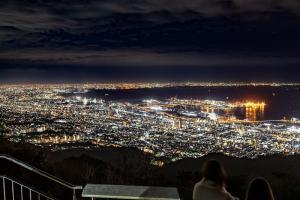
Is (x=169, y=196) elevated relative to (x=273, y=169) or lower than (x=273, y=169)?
elevated

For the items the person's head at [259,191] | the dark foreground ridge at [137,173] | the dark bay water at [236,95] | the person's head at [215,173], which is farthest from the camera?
the dark bay water at [236,95]

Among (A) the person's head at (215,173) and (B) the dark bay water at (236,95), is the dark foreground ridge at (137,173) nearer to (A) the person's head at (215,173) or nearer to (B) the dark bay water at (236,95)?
(A) the person's head at (215,173)

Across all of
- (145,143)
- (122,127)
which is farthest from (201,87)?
(145,143)

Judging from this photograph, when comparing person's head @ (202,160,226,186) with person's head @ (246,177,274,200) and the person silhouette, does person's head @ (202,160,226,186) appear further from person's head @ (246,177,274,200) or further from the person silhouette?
person's head @ (246,177,274,200)

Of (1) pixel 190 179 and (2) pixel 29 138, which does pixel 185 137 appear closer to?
(2) pixel 29 138

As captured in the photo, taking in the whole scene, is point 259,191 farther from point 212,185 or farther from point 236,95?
point 236,95

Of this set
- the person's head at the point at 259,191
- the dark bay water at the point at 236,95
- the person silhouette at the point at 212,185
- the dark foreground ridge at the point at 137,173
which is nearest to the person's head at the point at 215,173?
the person silhouette at the point at 212,185

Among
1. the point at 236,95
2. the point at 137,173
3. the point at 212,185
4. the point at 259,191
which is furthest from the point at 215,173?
the point at 236,95
